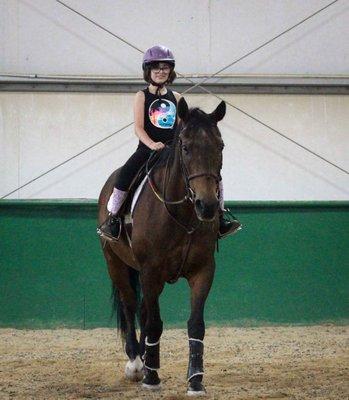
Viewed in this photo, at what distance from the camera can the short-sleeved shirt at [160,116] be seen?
24.1 feet

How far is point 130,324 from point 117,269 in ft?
1.75

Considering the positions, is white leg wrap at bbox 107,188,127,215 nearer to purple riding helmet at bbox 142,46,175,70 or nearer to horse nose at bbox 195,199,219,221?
purple riding helmet at bbox 142,46,175,70

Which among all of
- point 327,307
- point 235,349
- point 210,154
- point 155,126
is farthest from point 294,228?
point 210,154

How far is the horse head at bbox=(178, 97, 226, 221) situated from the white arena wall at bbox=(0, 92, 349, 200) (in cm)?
618

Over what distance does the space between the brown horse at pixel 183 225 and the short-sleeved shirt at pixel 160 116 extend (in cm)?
35

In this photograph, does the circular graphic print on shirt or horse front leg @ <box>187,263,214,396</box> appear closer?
horse front leg @ <box>187,263,214,396</box>

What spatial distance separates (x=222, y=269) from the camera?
11008 millimetres

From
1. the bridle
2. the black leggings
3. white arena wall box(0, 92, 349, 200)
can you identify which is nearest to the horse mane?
the bridle

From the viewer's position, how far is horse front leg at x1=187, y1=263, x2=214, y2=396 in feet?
21.5

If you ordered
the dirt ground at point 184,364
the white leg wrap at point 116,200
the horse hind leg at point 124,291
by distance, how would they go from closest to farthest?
the dirt ground at point 184,364 → the white leg wrap at point 116,200 → the horse hind leg at point 124,291

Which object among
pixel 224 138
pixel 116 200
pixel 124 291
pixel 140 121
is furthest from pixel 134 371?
pixel 224 138

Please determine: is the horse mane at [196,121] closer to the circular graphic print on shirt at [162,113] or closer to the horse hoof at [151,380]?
the circular graphic print on shirt at [162,113]

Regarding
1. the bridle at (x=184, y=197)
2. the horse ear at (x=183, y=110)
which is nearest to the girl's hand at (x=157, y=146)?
the bridle at (x=184, y=197)

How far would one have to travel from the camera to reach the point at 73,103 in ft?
41.5
